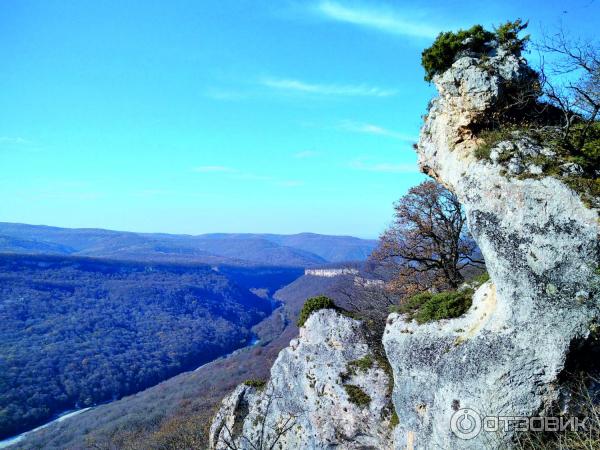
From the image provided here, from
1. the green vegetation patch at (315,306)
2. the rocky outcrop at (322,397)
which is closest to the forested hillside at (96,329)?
the rocky outcrop at (322,397)

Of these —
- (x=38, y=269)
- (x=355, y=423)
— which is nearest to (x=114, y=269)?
(x=38, y=269)

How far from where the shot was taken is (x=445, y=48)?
13.2 m

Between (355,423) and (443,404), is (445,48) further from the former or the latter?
(355,423)

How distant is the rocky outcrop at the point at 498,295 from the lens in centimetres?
899

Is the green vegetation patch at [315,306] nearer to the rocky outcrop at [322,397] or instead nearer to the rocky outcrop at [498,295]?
the rocky outcrop at [322,397]

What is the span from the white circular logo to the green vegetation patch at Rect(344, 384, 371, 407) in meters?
4.78

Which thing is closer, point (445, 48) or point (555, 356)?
point (555, 356)

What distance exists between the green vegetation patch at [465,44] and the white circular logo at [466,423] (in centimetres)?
1055

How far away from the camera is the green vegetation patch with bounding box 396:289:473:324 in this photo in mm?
12359

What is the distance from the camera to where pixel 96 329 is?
13100cm

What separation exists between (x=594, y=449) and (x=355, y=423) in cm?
864

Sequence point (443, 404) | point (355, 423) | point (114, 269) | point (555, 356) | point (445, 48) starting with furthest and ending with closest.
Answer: point (114, 269) → point (355, 423) → point (445, 48) → point (443, 404) → point (555, 356)

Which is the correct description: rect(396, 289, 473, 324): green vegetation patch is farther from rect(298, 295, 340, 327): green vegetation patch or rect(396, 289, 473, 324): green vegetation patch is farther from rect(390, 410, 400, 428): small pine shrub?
rect(298, 295, 340, 327): green vegetation patch

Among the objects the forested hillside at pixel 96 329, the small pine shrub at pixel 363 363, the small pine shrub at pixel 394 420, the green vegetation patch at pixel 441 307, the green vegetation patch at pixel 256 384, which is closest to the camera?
the green vegetation patch at pixel 441 307
